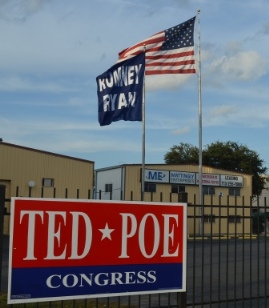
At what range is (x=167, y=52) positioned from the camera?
22.9 metres

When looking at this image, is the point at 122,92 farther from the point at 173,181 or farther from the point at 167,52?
the point at 173,181

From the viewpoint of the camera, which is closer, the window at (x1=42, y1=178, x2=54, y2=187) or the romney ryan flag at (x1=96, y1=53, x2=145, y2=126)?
the romney ryan flag at (x1=96, y1=53, x2=145, y2=126)

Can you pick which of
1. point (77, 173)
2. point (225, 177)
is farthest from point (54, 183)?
point (225, 177)

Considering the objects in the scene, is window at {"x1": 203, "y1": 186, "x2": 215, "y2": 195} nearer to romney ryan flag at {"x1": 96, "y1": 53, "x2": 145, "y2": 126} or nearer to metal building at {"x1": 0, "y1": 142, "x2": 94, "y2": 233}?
metal building at {"x1": 0, "y1": 142, "x2": 94, "y2": 233}

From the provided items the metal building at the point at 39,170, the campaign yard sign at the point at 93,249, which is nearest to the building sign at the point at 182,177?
the metal building at the point at 39,170

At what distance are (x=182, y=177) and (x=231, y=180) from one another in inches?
198

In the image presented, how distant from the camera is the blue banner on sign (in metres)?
5.42

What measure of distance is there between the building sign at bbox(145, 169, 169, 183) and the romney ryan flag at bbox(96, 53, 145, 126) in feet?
71.4

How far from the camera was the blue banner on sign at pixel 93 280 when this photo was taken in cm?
542

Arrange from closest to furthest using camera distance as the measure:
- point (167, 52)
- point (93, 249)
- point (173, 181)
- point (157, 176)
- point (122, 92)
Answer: point (93, 249) < point (122, 92) < point (167, 52) < point (157, 176) < point (173, 181)

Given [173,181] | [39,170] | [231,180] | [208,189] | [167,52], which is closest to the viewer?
[167,52]

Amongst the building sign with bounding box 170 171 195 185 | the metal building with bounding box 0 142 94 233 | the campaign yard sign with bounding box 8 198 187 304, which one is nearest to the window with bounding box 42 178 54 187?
the metal building with bounding box 0 142 94 233

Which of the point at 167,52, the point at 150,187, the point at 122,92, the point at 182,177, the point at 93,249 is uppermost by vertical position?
the point at 167,52

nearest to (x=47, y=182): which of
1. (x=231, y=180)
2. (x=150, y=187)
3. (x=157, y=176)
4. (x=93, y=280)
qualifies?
(x=150, y=187)
